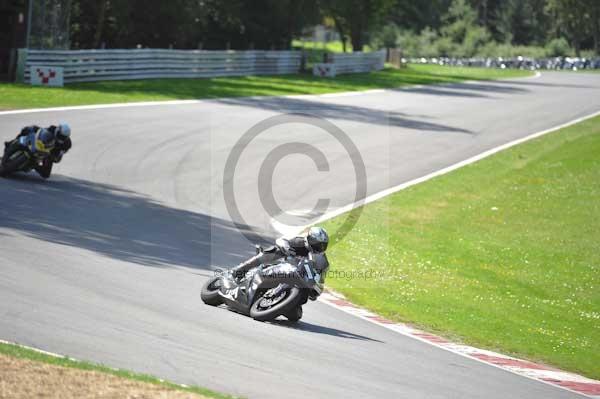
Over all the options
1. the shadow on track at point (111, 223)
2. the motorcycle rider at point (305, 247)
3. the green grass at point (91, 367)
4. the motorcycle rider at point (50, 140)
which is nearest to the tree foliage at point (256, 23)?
the motorcycle rider at point (50, 140)

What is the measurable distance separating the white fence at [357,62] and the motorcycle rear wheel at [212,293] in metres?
47.3

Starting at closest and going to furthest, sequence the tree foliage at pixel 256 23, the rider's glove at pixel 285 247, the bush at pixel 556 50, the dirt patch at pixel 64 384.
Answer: the dirt patch at pixel 64 384
the rider's glove at pixel 285 247
the tree foliage at pixel 256 23
the bush at pixel 556 50

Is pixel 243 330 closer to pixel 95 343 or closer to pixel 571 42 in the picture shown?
pixel 95 343

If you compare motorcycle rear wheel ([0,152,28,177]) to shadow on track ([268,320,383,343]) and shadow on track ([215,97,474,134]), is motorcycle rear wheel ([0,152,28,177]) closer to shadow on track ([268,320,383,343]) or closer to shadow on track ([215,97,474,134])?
shadow on track ([268,320,383,343])

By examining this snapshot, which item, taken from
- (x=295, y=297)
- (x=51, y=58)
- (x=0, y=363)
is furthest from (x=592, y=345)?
(x=51, y=58)

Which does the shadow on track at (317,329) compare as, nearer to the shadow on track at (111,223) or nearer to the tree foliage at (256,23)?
the shadow on track at (111,223)

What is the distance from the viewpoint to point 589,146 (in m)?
33.8

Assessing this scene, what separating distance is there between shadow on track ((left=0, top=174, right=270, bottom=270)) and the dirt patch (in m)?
5.99

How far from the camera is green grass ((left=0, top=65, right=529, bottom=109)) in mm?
30797

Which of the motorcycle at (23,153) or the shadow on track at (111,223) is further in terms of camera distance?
the motorcycle at (23,153)

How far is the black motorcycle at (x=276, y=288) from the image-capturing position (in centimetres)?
1105
